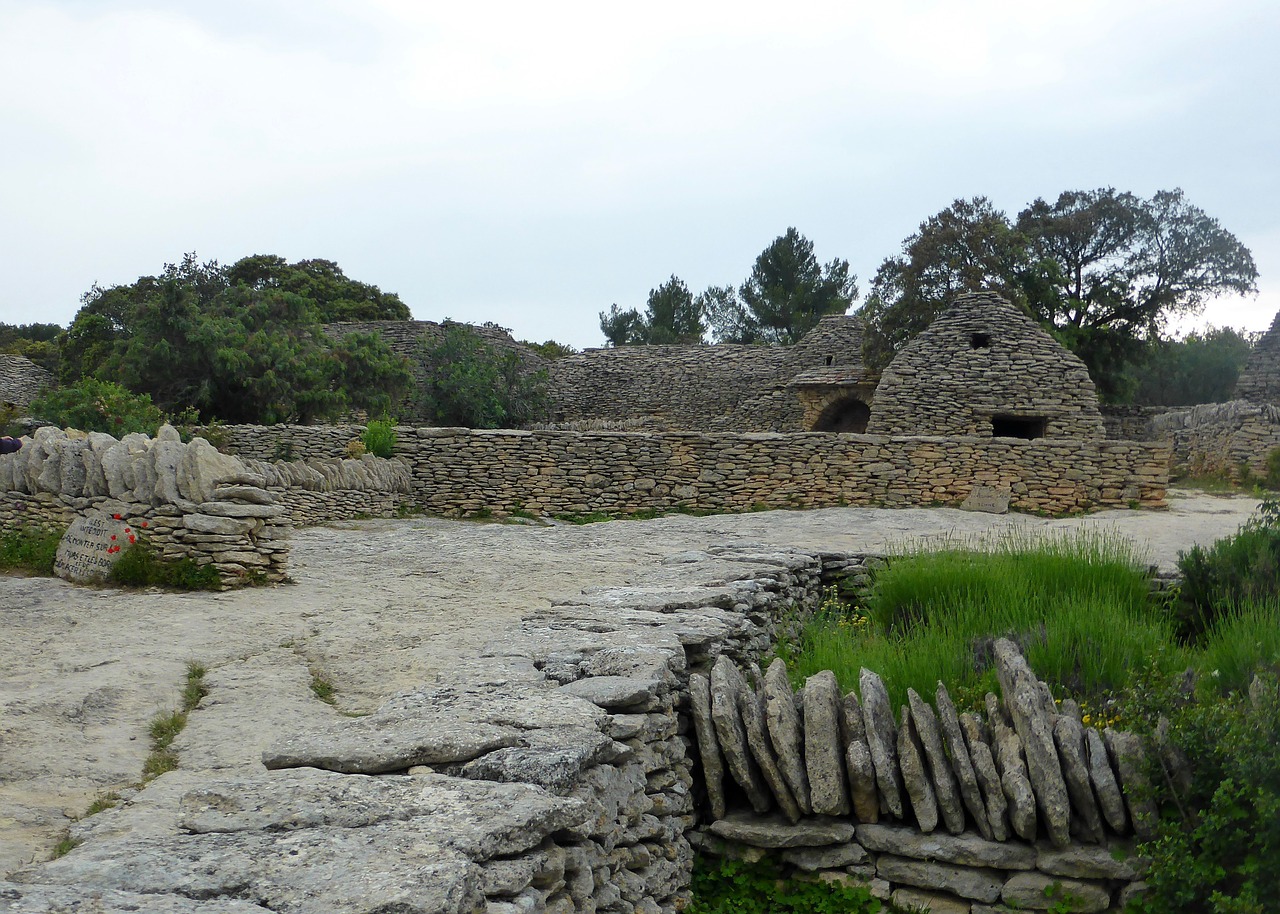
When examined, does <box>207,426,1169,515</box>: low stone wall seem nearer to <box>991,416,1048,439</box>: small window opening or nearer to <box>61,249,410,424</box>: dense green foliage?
<box>991,416,1048,439</box>: small window opening

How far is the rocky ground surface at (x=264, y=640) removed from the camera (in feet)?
12.8

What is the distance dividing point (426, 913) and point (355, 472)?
12.2 meters

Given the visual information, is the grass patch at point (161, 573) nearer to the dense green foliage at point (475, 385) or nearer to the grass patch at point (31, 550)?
the grass patch at point (31, 550)

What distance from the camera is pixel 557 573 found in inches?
317

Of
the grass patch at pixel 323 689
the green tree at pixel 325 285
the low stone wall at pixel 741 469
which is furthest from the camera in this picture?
the green tree at pixel 325 285

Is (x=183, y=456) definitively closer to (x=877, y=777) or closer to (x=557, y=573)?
(x=557, y=573)

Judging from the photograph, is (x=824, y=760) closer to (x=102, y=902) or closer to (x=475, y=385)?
(x=102, y=902)

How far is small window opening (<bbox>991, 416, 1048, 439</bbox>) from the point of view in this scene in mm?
18766

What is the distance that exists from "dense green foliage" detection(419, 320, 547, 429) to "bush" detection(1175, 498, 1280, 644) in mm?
19378

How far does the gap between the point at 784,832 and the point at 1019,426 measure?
17466 mm

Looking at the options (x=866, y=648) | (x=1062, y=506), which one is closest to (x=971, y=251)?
(x=1062, y=506)

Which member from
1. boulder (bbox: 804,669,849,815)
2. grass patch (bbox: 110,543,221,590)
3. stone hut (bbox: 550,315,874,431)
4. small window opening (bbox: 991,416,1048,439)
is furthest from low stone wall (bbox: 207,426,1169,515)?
boulder (bbox: 804,669,849,815)

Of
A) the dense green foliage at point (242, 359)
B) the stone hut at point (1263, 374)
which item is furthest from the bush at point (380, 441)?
the stone hut at point (1263, 374)

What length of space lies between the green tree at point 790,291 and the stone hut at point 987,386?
59.2ft
